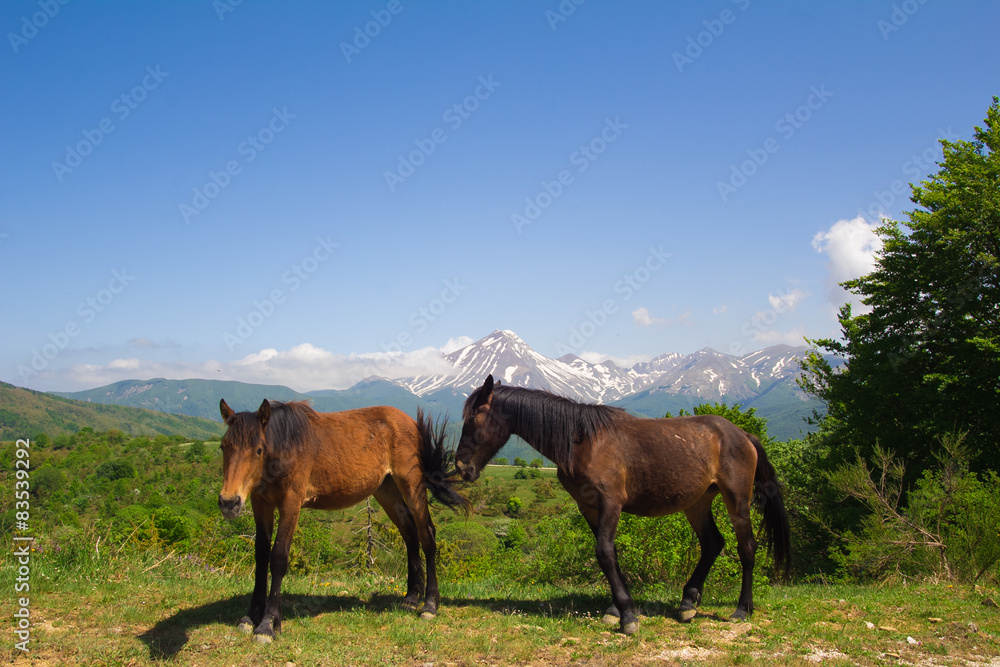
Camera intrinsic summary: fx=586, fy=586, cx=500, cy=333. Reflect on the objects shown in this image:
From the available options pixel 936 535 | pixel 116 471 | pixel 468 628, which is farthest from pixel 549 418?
pixel 116 471

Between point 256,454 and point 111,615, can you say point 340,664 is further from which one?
point 111,615

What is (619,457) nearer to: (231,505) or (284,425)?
(284,425)

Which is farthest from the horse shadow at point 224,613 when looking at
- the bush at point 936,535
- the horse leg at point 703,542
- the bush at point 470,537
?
the bush at point 470,537

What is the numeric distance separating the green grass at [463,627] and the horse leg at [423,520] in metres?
0.31

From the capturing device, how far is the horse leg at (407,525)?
24.7 feet

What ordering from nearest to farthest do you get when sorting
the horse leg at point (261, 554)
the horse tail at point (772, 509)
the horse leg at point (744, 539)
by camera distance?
the horse leg at point (261, 554) < the horse leg at point (744, 539) < the horse tail at point (772, 509)

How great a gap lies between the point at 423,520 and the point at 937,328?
24.7 metres

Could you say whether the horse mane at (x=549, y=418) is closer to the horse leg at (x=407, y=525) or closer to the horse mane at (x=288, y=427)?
the horse leg at (x=407, y=525)

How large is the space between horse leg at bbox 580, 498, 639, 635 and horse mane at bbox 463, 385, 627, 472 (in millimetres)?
659

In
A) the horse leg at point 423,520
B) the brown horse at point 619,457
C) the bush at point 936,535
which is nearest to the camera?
the brown horse at point 619,457

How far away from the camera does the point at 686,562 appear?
10.1 m

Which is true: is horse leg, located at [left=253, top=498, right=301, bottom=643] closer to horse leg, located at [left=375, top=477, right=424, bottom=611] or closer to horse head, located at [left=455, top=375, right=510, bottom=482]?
horse leg, located at [left=375, top=477, right=424, bottom=611]

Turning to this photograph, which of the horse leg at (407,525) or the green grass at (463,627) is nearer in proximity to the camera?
the green grass at (463,627)

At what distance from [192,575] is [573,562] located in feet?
24.3
